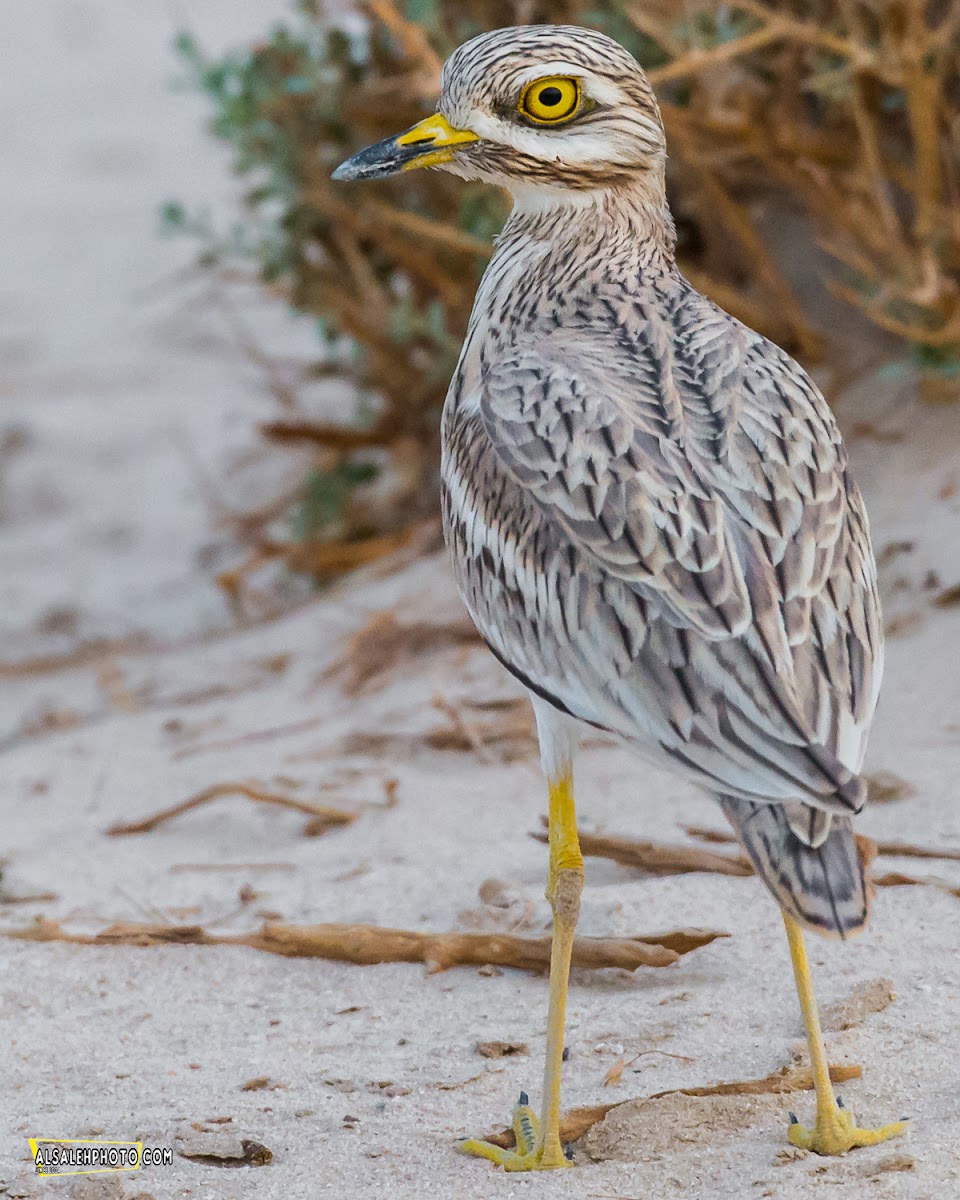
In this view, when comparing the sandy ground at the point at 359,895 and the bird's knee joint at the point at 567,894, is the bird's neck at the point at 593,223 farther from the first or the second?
the sandy ground at the point at 359,895

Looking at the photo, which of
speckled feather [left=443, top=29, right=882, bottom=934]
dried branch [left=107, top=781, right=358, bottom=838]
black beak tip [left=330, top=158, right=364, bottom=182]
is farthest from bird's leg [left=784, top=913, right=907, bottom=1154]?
dried branch [left=107, top=781, right=358, bottom=838]

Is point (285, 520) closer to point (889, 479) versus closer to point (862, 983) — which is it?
point (889, 479)

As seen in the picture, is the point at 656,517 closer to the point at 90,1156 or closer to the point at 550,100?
the point at 550,100

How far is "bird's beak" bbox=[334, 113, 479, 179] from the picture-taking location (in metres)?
2.72

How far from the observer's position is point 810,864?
2.14 m

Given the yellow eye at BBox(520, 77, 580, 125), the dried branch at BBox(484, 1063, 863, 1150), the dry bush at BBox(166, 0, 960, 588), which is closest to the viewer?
the dried branch at BBox(484, 1063, 863, 1150)

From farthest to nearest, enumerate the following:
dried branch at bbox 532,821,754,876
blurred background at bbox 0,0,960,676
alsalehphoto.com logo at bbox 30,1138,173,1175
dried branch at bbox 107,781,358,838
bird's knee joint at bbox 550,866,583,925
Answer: blurred background at bbox 0,0,960,676 → dried branch at bbox 107,781,358,838 → dried branch at bbox 532,821,754,876 → bird's knee joint at bbox 550,866,583,925 → alsalehphoto.com logo at bbox 30,1138,173,1175

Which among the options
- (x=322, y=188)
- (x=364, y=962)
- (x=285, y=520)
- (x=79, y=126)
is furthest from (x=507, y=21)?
(x=79, y=126)

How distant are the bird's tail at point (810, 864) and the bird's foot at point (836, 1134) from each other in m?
0.35

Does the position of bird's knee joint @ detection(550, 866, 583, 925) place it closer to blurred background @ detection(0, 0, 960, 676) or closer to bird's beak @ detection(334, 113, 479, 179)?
bird's beak @ detection(334, 113, 479, 179)

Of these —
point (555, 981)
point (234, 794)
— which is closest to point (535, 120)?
point (555, 981)

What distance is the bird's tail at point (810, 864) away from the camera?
2100mm

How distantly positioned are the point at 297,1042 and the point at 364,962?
0.26m

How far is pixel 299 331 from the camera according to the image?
23.2 feet
